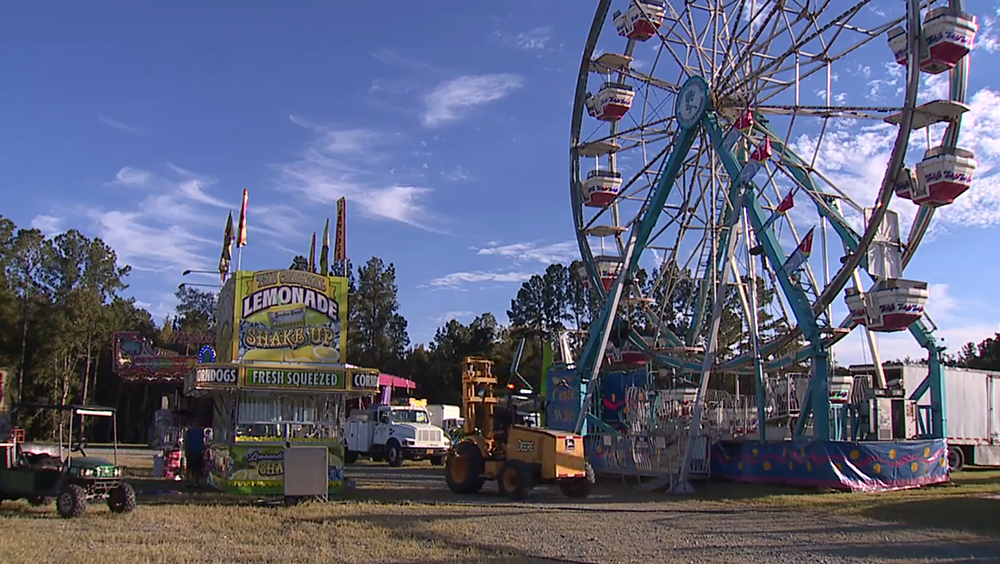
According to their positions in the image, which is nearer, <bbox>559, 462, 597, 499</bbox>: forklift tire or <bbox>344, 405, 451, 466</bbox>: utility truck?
<bbox>559, 462, 597, 499</bbox>: forklift tire

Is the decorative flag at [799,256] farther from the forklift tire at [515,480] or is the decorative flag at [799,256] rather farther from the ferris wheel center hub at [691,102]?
the forklift tire at [515,480]

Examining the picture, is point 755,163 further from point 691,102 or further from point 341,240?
point 341,240

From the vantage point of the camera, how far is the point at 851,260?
21.6 meters

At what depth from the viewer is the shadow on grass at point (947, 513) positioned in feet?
48.0

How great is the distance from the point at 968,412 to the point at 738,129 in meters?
13.2

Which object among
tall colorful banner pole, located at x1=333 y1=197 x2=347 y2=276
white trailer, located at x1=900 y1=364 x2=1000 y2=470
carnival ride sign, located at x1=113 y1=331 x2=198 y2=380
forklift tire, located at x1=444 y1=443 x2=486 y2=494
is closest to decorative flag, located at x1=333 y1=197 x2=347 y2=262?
tall colorful banner pole, located at x1=333 y1=197 x2=347 y2=276

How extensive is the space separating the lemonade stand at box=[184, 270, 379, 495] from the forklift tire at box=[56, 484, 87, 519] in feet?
14.2

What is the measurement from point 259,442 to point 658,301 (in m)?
19.9

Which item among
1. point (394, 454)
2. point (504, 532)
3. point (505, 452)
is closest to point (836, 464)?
point (505, 452)

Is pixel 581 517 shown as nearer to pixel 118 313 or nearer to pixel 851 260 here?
pixel 851 260

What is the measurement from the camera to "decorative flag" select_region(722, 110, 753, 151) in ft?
79.9

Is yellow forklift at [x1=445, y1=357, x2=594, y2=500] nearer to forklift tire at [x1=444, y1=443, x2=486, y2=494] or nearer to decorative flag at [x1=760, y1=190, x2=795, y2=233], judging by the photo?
forklift tire at [x1=444, y1=443, x2=486, y2=494]

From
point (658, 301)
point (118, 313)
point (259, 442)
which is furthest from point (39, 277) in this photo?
point (259, 442)

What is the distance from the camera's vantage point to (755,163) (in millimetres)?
23453
